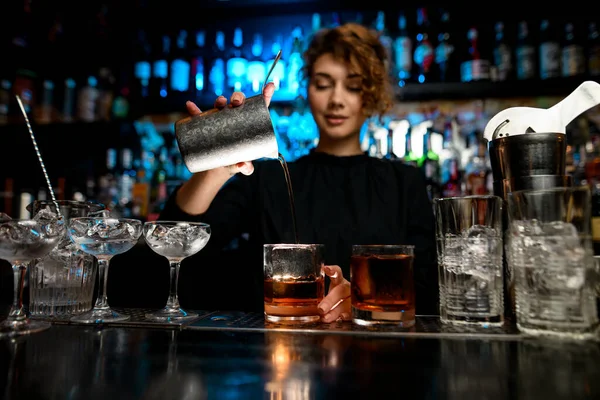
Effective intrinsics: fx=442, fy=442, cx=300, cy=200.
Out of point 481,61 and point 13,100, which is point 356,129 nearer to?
point 481,61

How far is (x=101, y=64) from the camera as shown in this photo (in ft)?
9.14

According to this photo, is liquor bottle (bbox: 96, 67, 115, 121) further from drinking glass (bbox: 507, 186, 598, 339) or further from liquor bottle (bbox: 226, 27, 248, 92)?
drinking glass (bbox: 507, 186, 598, 339)

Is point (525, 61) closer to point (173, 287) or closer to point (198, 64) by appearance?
point (198, 64)

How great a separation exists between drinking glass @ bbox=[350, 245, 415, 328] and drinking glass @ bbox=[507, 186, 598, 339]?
161 mm

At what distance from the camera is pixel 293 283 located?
0.74 metres

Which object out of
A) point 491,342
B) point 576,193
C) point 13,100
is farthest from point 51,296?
point 13,100

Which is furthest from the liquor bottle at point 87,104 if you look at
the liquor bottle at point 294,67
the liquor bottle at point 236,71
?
the liquor bottle at point 294,67

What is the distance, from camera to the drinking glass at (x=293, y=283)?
2.45ft

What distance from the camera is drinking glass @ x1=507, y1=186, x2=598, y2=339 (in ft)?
1.91

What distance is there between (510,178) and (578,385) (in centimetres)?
40

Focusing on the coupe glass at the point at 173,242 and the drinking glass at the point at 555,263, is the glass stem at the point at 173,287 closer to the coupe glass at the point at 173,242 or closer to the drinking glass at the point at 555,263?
the coupe glass at the point at 173,242

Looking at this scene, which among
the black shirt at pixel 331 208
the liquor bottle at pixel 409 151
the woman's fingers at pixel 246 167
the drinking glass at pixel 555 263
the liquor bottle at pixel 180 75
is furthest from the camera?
the liquor bottle at pixel 180 75

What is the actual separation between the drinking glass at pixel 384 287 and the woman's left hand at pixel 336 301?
0.07m

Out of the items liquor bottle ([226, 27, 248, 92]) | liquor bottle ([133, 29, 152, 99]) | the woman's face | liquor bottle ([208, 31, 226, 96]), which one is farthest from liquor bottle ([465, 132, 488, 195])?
liquor bottle ([133, 29, 152, 99])
